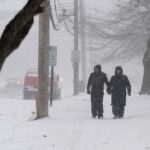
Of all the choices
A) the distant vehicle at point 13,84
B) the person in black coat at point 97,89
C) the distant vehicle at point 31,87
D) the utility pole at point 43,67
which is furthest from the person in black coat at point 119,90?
the distant vehicle at point 13,84

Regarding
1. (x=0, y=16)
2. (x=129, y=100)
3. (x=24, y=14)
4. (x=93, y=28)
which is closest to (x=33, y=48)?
(x=0, y=16)

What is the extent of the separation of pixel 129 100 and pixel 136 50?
1612 cm

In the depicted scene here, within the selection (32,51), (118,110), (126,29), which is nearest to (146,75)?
(118,110)

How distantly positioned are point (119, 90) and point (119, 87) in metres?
0.10

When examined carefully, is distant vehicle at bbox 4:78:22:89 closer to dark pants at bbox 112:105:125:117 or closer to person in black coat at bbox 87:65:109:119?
person in black coat at bbox 87:65:109:119

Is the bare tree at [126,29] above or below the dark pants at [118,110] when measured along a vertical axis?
above

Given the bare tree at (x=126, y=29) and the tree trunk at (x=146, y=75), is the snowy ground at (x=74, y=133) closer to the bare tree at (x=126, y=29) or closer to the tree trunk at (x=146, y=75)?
the tree trunk at (x=146, y=75)

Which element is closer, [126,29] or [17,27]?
[17,27]

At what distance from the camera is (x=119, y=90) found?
18047 mm

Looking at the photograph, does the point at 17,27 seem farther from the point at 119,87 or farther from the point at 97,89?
the point at 97,89

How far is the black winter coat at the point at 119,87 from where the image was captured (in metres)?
18.0

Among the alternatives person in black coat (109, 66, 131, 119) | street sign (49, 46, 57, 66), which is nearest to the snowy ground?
person in black coat (109, 66, 131, 119)

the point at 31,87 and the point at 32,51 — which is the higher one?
the point at 32,51

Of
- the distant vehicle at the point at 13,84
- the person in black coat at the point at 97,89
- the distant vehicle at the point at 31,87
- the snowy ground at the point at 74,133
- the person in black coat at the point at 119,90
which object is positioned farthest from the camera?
the distant vehicle at the point at 13,84
